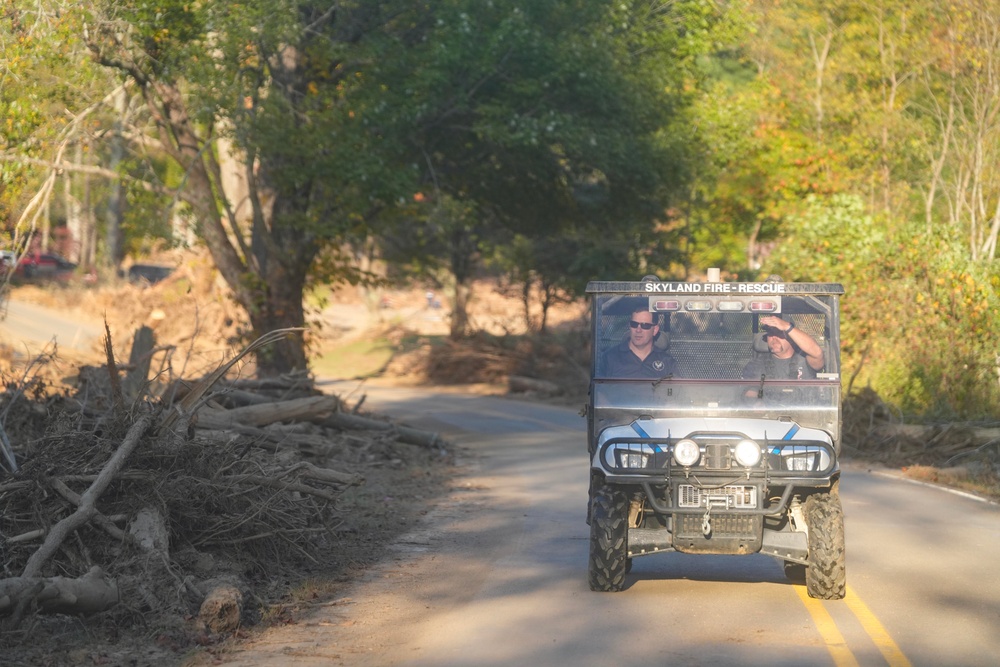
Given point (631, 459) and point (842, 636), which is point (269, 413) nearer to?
point (631, 459)

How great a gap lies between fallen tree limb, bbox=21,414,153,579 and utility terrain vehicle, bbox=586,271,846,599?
3.42m

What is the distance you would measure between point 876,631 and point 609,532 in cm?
189

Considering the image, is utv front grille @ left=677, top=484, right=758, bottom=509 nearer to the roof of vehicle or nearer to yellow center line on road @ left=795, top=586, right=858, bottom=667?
yellow center line on road @ left=795, top=586, right=858, bottom=667

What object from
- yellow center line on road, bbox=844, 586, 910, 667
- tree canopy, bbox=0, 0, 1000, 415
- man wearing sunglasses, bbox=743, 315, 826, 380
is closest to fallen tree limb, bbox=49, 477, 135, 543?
man wearing sunglasses, bbox=743, 315, 826, 380

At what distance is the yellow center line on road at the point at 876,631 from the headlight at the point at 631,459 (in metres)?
1.77

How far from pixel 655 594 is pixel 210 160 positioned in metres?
14.6

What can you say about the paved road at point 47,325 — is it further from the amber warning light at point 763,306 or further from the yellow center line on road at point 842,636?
the yellow center line on road at point 842,636

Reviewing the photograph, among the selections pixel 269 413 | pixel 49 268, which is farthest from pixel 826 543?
pixel 49 268

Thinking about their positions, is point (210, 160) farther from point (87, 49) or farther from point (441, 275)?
point (441, 275)

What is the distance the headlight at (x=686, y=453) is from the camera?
853 cm

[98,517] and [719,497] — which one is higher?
[719,497]

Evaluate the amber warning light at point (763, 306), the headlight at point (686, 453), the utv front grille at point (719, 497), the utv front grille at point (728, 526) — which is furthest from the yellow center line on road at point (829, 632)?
the amber warning light at point (763, 306)

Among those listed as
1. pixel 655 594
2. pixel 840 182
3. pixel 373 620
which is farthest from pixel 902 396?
pixel 373 620

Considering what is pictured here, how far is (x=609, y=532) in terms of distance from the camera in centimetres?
878
